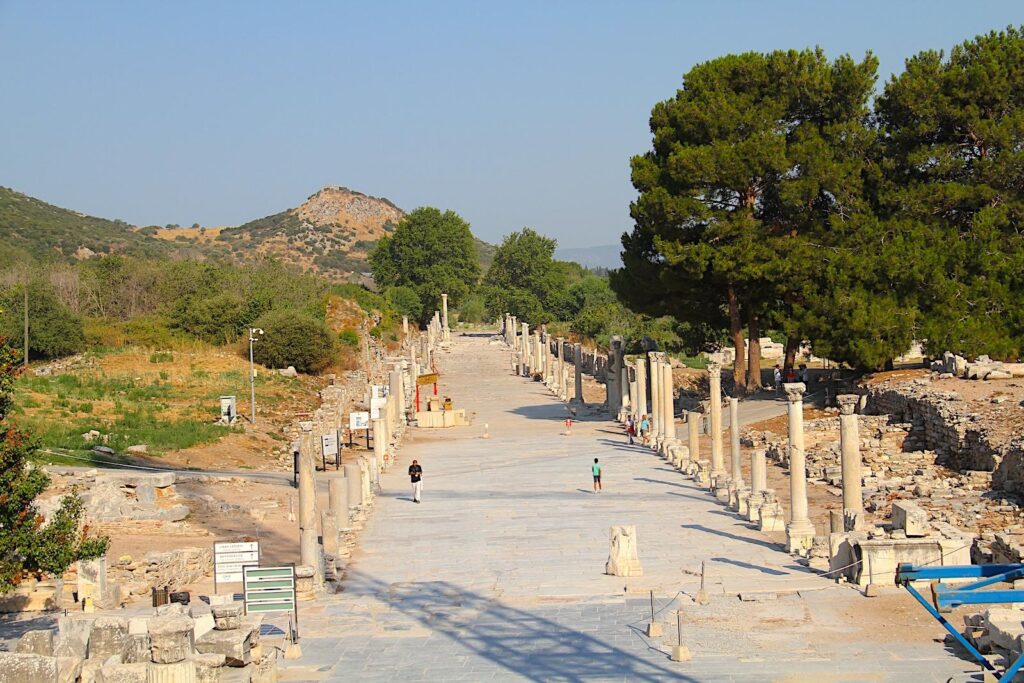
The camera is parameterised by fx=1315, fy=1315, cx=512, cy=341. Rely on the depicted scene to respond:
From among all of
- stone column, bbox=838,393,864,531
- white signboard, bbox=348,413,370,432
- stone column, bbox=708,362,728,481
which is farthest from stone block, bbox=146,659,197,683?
white signboard, bbox=348,413,370,432

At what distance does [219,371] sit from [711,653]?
44505 millimetres

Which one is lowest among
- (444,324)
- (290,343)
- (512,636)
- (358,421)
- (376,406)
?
(512,636)

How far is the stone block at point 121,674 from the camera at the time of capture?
12.1m

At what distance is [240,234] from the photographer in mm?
168750

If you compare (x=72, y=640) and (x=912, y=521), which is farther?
(x=912, y=521)

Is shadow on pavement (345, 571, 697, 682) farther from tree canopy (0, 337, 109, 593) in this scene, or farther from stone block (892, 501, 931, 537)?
stone block (892, 501, 931, 537)

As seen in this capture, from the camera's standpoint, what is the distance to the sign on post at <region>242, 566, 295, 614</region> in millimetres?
15953

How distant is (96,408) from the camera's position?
4253cm

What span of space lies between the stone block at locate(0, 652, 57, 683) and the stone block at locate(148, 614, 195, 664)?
1152 millimetres

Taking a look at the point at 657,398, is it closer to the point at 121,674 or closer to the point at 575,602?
the point at 575,602

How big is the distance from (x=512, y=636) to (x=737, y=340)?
28.9m

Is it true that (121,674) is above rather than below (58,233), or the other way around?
below

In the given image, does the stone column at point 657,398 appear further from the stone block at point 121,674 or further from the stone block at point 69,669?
the stone block at point 69,669

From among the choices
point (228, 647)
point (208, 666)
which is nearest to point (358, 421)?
point (228, 647)
